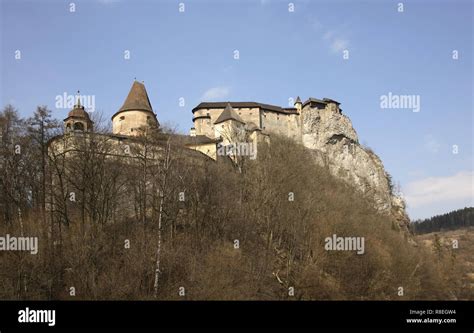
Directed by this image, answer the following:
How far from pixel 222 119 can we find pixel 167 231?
111 feet

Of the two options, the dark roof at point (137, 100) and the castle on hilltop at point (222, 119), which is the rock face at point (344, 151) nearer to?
the castle on hilltop at point (222, 119)

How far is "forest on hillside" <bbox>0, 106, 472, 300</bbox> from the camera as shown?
Answer: 2247cm

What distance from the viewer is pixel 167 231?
2828 cm

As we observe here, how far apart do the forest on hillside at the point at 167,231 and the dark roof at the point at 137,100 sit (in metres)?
20.8

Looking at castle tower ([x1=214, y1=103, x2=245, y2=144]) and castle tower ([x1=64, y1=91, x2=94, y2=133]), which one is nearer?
castle tower ([x1=64, y1=91, x2=94, y2=133])

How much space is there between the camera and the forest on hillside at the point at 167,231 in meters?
22.5

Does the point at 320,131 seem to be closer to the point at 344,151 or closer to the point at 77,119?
the point at 344,151

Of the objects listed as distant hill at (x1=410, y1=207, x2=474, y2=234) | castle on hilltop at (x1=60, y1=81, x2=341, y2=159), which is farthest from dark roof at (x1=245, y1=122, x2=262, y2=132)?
distant hill at (x1=410, y1=207, x2=474, y2=234)

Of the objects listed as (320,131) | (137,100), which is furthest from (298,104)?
(137,100)

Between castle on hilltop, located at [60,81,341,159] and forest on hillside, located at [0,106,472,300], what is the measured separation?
14375mm

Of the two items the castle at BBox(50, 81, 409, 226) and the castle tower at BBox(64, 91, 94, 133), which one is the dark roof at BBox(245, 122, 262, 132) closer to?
the castle at BBox(50, 81, 409, 226)
